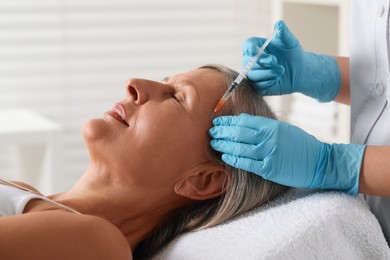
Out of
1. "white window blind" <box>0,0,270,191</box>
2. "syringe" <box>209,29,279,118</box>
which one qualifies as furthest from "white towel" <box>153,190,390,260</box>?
"white window blind" <box>0,0,270,191</box>

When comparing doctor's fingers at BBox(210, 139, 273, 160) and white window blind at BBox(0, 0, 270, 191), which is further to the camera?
white window blind at BBox(0, 0, 270, 191)

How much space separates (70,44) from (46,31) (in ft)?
0.45

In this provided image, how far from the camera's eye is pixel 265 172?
1468mm

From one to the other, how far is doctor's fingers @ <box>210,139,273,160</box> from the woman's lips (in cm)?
24

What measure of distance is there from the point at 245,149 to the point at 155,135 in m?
0.22

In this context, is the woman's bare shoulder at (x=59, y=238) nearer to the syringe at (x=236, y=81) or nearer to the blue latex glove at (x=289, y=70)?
the syringe at (x=236, y=81)

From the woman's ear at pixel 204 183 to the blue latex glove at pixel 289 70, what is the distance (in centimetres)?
25

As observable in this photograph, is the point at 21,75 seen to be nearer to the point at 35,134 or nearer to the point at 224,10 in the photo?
the point at 35,134

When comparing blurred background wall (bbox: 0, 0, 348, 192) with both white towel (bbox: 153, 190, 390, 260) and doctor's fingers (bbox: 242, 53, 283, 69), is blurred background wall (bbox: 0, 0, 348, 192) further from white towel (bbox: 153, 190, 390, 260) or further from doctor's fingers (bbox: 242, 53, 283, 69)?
white towel (bbox: 153, 190, 390, 260)

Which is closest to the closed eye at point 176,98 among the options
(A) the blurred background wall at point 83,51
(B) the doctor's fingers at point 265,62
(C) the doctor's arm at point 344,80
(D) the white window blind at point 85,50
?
(B) the doctor's fingers at point 265,62

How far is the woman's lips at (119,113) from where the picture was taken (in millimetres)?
1613

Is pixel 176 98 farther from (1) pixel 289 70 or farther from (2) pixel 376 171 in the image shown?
(2) pixel 376 171

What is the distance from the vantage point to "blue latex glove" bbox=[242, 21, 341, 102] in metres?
1.69

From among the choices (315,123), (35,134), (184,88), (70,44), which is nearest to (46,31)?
(70,44)
